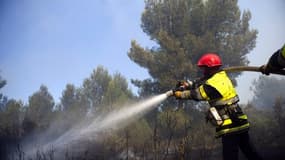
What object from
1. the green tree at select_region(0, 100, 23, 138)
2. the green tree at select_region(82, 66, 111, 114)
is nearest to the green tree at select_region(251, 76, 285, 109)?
the green tree at select_region(82, 66, 111, 114)

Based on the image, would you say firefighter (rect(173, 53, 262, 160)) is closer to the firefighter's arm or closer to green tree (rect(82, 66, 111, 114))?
the firefighter's arm

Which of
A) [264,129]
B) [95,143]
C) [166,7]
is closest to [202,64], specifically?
[95,143]

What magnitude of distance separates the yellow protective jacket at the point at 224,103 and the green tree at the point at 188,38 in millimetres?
15541

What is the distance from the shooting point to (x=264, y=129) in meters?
17.0

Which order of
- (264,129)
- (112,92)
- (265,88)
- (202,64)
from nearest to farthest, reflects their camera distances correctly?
(202,64)
(264,129)
(112,92)
(265,88)

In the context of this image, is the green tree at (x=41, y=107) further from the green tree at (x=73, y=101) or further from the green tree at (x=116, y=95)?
the green tree at (x=116, y=95)

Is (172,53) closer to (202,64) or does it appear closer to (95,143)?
(95,143)

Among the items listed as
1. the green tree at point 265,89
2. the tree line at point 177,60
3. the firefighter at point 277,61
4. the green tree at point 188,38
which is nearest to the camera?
the firefighter at point 277,61

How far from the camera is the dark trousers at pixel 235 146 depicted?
A: 3965 millimetres

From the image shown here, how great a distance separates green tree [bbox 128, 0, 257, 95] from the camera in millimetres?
20172

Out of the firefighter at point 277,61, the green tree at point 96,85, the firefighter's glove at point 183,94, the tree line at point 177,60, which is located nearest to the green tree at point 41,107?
the tree line at point 177,60

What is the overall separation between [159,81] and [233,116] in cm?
1616

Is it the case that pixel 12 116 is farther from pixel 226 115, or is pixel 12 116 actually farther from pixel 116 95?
pixel 226 115

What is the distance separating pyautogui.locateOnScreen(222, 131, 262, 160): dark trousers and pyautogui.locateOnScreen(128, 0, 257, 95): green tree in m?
15.5
